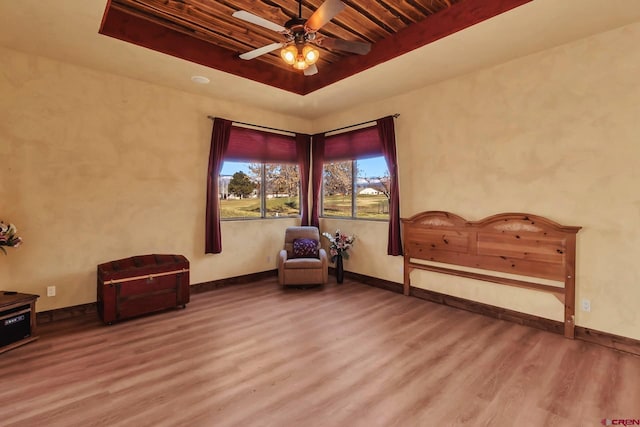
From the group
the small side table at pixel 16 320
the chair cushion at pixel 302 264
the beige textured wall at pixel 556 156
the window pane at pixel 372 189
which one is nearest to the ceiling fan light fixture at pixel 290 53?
the beige textured wall at pixel 556 156

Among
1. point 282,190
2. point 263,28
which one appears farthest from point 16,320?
point 282,190

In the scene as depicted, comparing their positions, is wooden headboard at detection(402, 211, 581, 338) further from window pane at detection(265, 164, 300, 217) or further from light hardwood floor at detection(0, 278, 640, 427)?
window pane at detection(265, 164, 300, 217)

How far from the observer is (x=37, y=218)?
11.1 feet

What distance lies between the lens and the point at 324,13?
7.16 ft

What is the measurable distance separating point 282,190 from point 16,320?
382 centimetres

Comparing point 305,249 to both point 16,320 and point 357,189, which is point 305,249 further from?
point 16,320

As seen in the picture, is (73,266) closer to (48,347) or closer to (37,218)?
(37,218)

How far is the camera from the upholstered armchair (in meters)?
4.64

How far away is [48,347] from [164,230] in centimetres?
177

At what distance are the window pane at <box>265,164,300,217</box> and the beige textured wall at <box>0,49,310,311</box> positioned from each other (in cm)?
123

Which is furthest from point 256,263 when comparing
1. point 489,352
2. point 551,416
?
point 551,416

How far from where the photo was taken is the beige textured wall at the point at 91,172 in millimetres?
3283

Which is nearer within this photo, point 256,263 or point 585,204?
point 585,204

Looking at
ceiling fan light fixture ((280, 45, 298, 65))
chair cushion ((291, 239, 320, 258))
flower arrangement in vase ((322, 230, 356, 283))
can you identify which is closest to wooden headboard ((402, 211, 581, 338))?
flower arrangement in vase ((322, 230, 356, 283))
